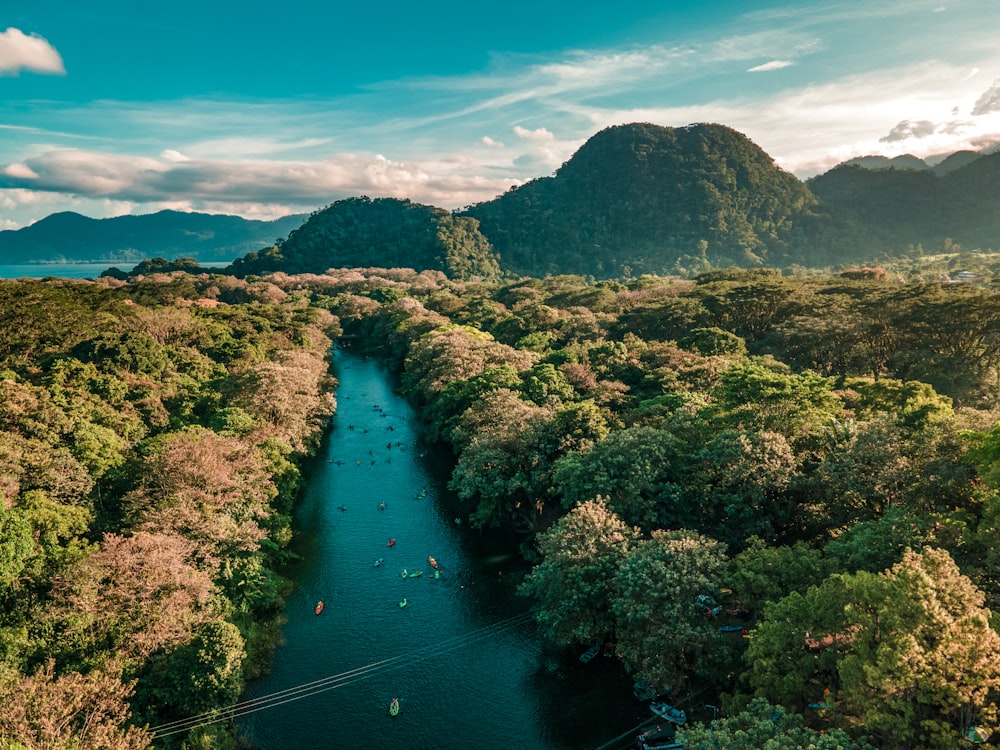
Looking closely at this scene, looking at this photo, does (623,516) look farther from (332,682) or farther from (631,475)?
(332,682)

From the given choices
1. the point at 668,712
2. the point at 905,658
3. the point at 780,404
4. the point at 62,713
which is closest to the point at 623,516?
the point at 668,712

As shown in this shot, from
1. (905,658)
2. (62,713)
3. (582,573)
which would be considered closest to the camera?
(905,658)

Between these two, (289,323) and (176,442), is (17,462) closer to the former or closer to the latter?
(176,442)

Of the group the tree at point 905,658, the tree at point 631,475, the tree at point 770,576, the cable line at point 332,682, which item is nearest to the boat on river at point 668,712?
the tree at point 770,576

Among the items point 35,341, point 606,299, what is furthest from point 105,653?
point 606,299

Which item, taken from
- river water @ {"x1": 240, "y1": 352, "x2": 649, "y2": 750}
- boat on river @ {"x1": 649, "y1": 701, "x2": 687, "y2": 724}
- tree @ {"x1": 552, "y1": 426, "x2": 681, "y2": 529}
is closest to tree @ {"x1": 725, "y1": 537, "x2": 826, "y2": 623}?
boat on river @ {"x1": 649, "y1": 701, "x2": 687, "y2": 724}
